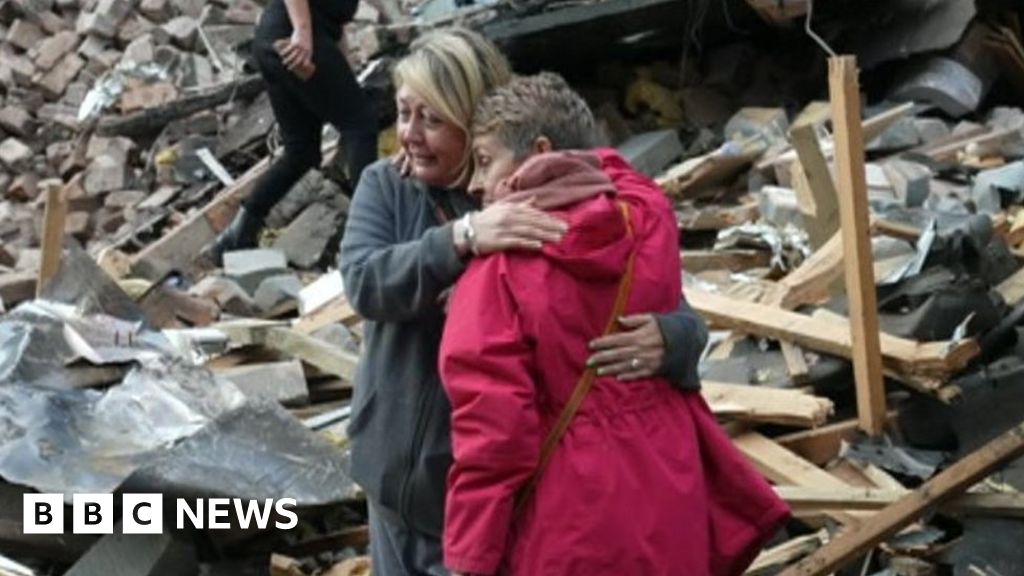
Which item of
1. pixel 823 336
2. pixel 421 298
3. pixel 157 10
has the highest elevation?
pixel 421 298

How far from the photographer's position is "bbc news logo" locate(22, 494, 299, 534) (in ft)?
13.4

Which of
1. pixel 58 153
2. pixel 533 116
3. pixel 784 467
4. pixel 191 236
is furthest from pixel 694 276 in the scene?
pixel 58 153

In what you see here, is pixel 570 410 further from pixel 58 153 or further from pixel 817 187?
pixel 58 153

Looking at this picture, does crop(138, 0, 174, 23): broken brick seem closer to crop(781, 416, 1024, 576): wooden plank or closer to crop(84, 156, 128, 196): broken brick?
crop(84, 156, 128, 196): broken brick

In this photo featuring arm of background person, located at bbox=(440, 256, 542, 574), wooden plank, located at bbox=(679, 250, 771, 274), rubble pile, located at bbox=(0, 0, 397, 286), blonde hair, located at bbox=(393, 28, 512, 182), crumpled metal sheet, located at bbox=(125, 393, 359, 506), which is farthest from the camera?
rubble pile, located at bbox=(0, 0, 397, 286)

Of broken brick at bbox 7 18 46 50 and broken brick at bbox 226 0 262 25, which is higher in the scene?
broken brick at bbox 226 0 262 25

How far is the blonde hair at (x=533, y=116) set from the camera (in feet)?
8.63

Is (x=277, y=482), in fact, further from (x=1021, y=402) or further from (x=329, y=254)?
(x=329, y=254)

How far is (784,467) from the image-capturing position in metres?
4.54

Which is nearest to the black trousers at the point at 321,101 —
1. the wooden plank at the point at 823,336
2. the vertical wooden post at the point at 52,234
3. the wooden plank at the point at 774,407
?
the vertical wooden post at the point at 52,234

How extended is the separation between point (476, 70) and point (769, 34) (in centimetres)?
714

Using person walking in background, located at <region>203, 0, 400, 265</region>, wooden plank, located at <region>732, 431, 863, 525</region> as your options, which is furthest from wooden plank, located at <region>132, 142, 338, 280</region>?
wooden plank, located at <region>732, 431, 863, 525</region>

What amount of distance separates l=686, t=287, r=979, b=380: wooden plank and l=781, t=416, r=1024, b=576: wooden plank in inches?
25.6

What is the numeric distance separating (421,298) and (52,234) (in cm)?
364
